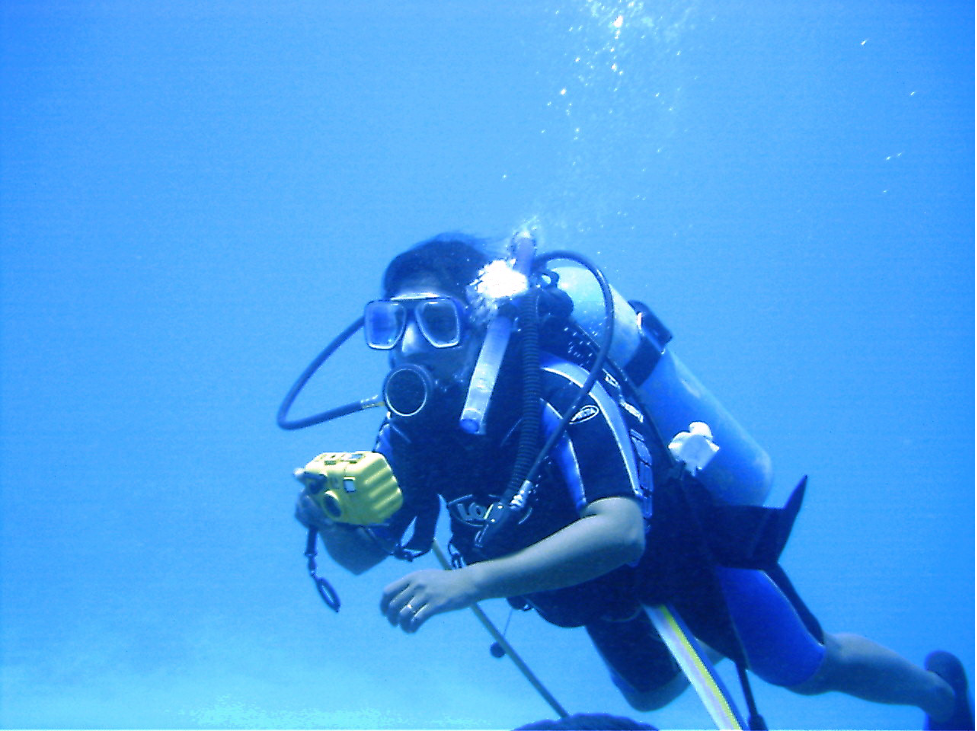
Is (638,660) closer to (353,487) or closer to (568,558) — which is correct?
(568,558)

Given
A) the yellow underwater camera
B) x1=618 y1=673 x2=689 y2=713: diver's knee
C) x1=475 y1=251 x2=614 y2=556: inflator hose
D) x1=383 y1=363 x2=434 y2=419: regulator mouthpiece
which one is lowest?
x1=618 y1=673 x2=689 y2=713: diver's knee

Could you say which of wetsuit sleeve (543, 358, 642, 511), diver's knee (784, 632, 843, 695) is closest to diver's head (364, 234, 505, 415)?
wetsuit sleeve (543, 358, 642, 511)

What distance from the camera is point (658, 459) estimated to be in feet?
6.84

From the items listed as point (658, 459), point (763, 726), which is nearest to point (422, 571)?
point (658, 459)

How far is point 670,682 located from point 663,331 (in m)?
1.72

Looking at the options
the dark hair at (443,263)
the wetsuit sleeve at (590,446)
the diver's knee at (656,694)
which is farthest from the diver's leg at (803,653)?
the dark hair at (443,263)

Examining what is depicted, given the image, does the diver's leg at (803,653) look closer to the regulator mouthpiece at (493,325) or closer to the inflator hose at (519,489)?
the inflator hose at (519,489)

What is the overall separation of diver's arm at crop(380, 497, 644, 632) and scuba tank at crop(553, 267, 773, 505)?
0.77m

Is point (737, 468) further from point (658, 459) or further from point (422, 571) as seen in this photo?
point (422, 571)

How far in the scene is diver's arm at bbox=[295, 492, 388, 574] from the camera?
1.84m

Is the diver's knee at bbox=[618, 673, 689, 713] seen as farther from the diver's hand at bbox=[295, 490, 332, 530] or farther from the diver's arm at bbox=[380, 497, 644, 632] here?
the diver's hand at bbox=[295, 490, 332, 530]

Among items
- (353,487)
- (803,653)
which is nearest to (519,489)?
(353,487)

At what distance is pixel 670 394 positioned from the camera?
2.35 m

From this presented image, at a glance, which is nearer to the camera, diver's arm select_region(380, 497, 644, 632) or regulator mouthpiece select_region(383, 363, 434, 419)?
diver's arm select_region(380, 497, 644, 632)
